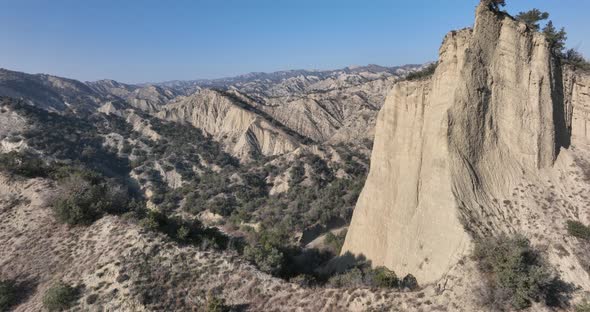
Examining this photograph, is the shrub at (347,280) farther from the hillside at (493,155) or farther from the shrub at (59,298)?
the shrub at (59,298)

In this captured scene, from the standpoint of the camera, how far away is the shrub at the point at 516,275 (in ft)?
35.7

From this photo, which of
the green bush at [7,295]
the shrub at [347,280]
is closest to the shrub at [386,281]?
the shrub at [347,280]

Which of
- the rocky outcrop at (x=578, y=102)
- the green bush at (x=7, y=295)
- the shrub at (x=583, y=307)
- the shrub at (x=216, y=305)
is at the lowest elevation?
the green bush at (x=7, y=295)

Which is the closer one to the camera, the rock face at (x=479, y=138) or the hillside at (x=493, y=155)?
the hillside at (x=493, y=155)

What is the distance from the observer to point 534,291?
35.7ft

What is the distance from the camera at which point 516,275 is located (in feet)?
36.6

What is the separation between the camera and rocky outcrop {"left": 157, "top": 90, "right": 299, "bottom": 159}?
7988cm

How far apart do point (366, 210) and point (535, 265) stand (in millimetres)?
12438

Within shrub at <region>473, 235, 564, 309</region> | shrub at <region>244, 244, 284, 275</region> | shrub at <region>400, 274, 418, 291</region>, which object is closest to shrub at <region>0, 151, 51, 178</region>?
shrub at <region>244, 244, 284, 275</region>

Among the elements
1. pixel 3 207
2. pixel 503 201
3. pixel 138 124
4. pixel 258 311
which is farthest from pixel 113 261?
pixel 138 124

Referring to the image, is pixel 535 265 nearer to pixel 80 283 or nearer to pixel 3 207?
pixel 80 283

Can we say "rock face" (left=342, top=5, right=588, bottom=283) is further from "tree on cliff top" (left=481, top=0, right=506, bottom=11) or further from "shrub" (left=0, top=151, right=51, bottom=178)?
"shrub" (left=0, top=151, right=51, bottom=178)

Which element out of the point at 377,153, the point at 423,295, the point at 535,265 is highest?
the point at 377,153

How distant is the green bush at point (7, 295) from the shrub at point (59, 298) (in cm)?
217
